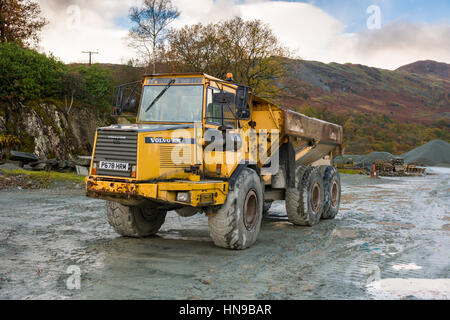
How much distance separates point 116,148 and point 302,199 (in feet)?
15.6

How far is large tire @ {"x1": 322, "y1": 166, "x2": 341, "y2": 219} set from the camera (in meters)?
11.5

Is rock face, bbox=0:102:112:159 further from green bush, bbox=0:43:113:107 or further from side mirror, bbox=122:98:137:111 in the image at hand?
side mirror, bbox=122:98:137:111

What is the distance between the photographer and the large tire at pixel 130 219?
8141mm

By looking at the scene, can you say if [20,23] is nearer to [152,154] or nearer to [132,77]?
[132,77]

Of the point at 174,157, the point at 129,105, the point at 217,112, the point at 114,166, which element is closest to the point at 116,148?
the point at 114,166

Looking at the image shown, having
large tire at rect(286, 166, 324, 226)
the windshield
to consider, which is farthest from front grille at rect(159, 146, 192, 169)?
large tire at rect(286, 166, 324, 226)

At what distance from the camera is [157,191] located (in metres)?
6.69

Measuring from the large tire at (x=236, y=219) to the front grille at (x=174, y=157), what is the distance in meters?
0.88

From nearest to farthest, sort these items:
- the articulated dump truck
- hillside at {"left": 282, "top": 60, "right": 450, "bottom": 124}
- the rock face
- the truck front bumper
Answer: the truck front bumper, the articulated dump truck, the rock face, hillside at {"left": 282, "top": 60, "right": 450, "bottom": 124}

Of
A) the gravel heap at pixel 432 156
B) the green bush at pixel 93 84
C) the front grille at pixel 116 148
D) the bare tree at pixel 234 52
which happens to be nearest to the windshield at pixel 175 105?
the front grille at pixel 116 148

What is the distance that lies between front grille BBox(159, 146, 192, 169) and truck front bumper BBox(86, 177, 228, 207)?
0.34 m

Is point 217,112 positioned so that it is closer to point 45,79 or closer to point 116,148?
point 116,148

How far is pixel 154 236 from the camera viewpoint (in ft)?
28.6
